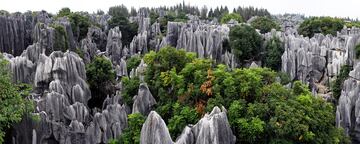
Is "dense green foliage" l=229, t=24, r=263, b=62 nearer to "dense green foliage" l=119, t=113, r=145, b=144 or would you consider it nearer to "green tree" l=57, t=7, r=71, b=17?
"dense green foliage" l=119, t=113, r=145, b=144

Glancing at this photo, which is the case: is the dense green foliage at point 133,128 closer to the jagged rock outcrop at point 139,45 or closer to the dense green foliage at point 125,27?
the jagged rock outcrop at point 139,45

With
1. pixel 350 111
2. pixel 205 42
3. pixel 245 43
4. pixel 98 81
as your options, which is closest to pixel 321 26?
pixel 245 43

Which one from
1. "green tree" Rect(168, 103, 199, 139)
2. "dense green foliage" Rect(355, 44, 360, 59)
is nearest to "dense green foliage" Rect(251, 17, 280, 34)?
"dense green foliage" Rect(355, 44, 360, 59)

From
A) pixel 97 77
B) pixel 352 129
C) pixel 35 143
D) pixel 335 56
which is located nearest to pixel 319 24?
pixel 335 56

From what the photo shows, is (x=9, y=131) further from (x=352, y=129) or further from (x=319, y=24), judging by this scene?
(x=319, y=24)

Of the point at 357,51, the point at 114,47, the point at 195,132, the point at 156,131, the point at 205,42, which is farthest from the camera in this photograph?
the point at 114,47

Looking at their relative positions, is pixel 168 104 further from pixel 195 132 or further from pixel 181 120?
pixel 195 132
